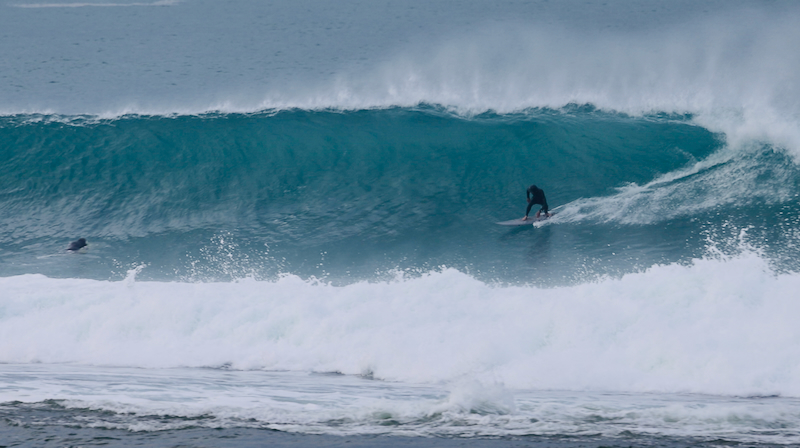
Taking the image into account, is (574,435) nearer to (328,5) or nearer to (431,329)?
(431,329)

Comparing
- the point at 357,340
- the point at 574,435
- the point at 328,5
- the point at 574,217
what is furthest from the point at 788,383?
the point at 328,5

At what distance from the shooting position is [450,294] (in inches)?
393

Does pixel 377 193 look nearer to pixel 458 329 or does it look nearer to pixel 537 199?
pixel 537 199

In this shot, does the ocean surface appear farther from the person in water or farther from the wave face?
the person in water

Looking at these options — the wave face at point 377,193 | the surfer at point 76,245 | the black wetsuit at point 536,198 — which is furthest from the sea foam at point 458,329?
the black wetsuit at point 536,198

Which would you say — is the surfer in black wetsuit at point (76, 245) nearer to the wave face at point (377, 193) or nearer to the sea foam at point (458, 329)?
the wave face at point (377, 193)

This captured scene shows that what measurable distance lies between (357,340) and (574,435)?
3851 millimetres

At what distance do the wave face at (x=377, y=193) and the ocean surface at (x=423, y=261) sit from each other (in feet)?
0.23

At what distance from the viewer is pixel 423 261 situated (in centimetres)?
1243

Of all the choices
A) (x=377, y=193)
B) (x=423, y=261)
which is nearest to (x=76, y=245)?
(x=377, y=193)

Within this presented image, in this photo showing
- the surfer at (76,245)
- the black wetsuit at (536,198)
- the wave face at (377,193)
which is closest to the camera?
the wave face at (377,193)

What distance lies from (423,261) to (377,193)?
304 cm

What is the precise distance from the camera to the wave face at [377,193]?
12.4 m

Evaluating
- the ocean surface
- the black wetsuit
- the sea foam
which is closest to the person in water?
the black wetsuit
